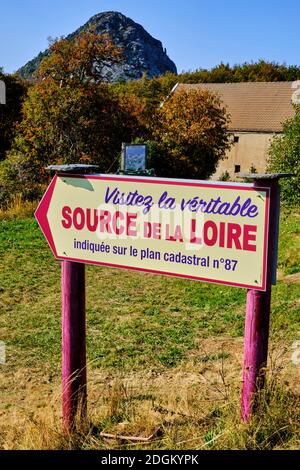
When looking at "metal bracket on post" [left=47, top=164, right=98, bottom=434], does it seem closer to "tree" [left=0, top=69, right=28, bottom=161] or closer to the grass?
the grass

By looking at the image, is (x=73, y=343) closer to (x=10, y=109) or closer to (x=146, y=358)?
(x=146, y=358)

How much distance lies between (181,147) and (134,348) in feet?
56.5

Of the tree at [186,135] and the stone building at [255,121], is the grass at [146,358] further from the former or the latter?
the stone building at [255,121]

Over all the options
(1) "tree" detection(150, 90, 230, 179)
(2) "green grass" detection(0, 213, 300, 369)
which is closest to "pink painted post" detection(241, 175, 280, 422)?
(2) "green grass" detection(0, 213, 300, 369)

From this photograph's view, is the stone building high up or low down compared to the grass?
up

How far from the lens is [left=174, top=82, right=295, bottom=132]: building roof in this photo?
32.5 metres

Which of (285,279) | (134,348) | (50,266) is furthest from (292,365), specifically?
(50,266)

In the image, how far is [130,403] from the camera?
3990mm

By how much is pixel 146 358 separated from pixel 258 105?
30579 mm

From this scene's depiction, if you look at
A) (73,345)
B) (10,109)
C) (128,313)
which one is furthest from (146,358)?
(10,109)

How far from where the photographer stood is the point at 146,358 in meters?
5.88

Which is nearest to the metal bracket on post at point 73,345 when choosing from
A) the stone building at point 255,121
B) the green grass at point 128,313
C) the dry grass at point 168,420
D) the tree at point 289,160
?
the dry grass at point 168,420

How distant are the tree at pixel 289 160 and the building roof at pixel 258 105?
19946 mm

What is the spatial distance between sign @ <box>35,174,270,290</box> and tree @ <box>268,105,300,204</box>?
8.21 metres
